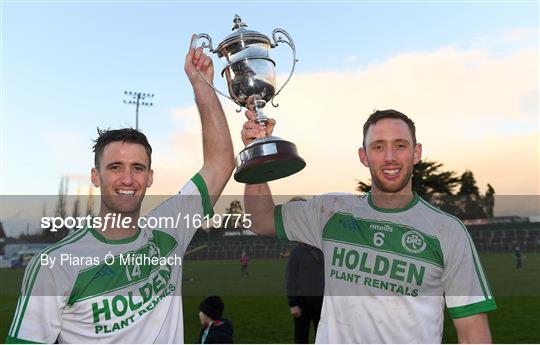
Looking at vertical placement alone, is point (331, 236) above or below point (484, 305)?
above

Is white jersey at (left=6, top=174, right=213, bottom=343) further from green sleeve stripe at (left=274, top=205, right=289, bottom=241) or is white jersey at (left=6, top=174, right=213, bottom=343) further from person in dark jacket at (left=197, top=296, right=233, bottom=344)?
person in dark jacket at (left=197, top=296, right=233, bottom=344)

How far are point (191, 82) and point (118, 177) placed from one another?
809 millimetres

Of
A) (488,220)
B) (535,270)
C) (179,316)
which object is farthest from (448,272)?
Result: (488,220)

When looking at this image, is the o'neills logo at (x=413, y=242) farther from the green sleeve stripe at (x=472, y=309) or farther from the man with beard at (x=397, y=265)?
the green sleeve stripe at (x=472, y=309)

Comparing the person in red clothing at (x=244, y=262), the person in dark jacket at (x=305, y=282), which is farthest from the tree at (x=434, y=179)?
the person in dark jacket at (x=305, y=282)

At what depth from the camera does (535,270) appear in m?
27.4

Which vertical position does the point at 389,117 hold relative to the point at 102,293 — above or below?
above

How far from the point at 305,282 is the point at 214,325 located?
161 centimetres

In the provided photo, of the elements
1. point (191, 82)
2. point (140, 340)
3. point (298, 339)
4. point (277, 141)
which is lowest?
point (298, 339)

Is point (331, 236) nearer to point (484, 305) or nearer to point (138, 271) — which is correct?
point (484, 305)

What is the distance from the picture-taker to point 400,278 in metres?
3.07

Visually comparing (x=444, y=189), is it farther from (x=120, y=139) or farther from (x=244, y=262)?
(x=120, y=139)

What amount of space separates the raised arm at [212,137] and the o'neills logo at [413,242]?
105 centimetres

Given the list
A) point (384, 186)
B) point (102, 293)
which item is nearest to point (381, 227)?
point (384, 186)
